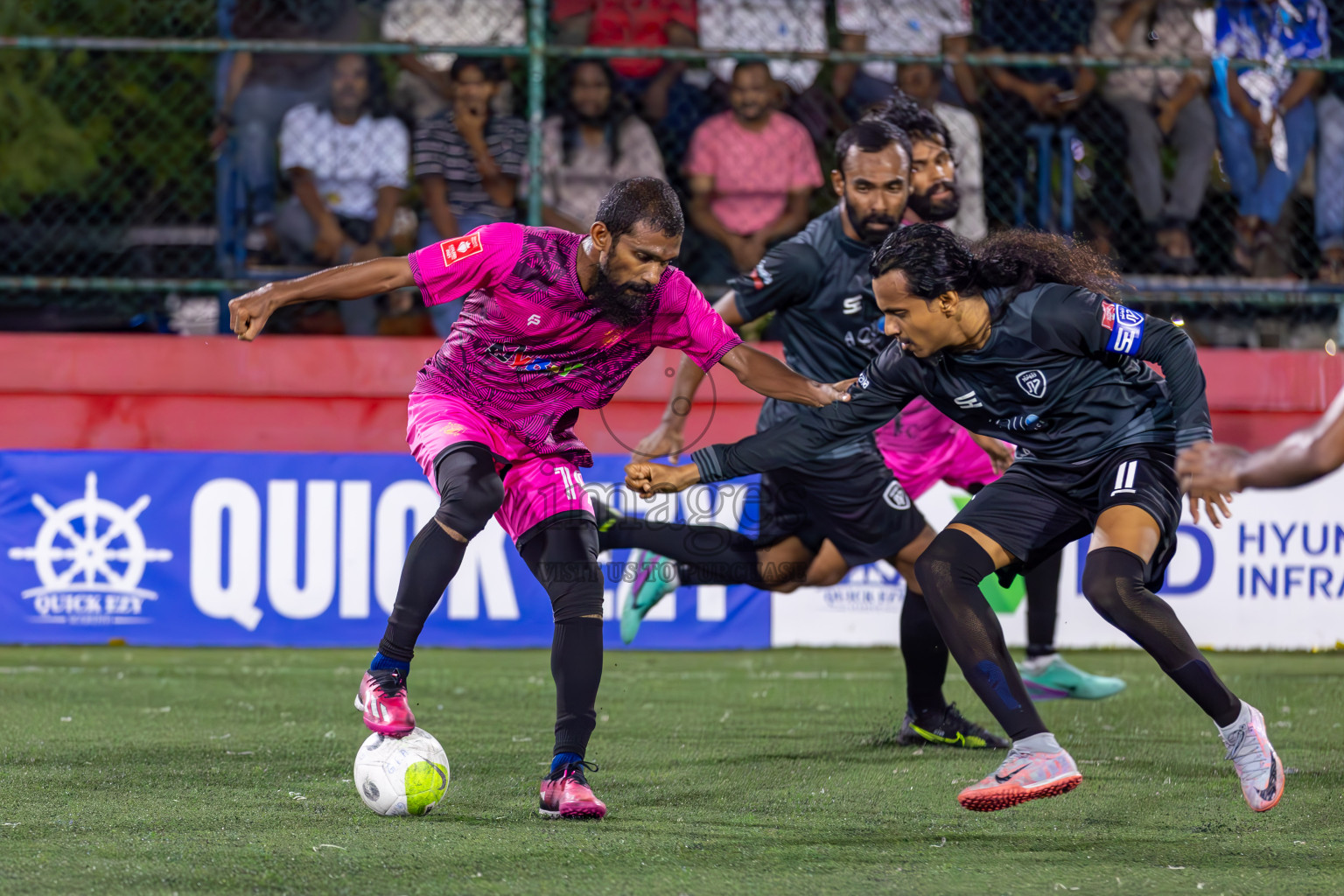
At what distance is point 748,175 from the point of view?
29.0 feet

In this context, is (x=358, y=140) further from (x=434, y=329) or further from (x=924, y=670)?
(x=924, y=670)

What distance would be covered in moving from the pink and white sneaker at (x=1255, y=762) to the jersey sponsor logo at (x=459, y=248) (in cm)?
246

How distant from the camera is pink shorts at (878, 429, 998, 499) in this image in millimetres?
6348

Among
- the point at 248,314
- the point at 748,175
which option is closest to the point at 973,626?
the point at 248,314

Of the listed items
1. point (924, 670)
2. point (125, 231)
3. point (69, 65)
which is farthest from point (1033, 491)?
point (69, 65)

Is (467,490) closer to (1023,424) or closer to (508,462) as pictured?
(508,462)

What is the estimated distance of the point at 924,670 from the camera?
557cm

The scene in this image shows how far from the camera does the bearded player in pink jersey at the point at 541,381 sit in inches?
164

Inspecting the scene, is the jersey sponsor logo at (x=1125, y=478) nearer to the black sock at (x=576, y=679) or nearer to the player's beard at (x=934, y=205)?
the black sock at (x=576, y=679)

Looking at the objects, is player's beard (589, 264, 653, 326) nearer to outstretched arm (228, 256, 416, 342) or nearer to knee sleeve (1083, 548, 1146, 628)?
outstretched arm (228, 256, 416, 342)

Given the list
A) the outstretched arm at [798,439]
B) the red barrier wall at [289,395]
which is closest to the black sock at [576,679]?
the outstretched arm at [798,439]

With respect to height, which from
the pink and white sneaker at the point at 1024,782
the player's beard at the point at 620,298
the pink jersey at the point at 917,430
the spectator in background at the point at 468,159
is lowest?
the pink and white sneaker at the point at 1024,782

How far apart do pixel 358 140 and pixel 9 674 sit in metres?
3.53

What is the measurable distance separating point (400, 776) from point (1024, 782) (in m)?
1.63
